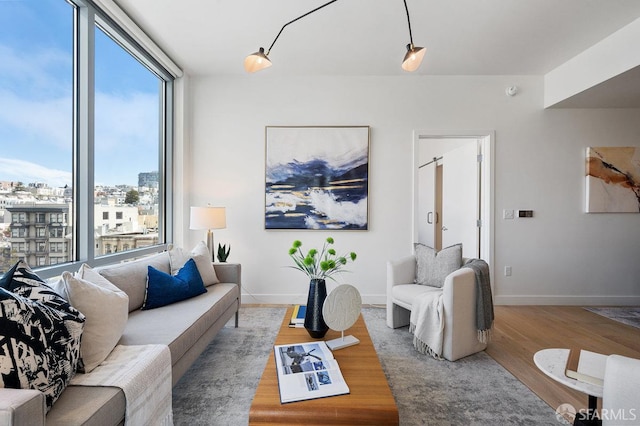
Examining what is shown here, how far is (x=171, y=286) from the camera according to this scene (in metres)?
2.19

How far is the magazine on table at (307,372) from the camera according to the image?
1.18m

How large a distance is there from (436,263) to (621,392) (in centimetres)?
177

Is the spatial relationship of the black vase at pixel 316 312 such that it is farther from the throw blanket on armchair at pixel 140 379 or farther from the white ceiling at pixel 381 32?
the white ceiling at pixel 381 32

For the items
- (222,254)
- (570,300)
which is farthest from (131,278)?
(570,300)

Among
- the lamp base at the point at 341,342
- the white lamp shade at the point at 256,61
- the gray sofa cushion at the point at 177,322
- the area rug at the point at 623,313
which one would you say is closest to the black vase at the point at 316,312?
the lamp base at the point at 341,342

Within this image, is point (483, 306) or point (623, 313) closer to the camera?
point (483, 306)

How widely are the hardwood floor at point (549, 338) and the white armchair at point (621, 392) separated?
989 mm

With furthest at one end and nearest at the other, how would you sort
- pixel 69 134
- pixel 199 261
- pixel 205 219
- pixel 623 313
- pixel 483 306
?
pixel 623 313 < pixel 205 219 < pixel 199 261 < pixel 483 306 < pixel 69 134

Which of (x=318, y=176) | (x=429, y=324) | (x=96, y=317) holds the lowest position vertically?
(x=429, y=324)

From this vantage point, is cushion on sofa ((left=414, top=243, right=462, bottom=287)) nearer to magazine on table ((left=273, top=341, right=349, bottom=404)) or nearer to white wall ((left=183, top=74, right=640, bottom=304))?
white wall ((left=183, top=74, right=640, bottom=304))

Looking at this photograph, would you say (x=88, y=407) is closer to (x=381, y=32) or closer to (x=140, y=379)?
(x=140, y=379)

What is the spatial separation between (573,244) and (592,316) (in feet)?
2.74

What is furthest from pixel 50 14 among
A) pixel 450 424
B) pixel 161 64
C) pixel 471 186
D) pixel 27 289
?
pixel 471 186

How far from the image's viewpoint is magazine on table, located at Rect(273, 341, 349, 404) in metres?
1.18
